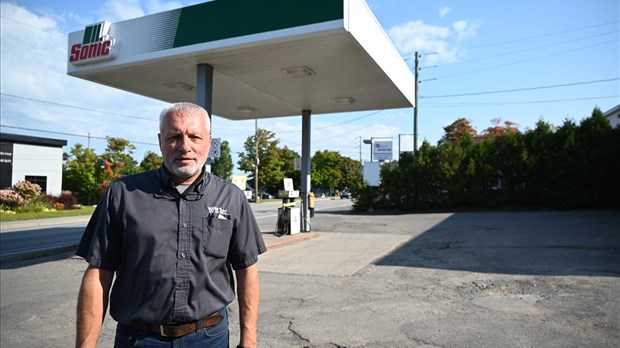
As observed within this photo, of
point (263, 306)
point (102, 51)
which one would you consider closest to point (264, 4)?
point (102, 51)

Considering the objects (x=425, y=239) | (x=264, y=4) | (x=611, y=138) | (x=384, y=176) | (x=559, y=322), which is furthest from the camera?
(x=384, y=176)

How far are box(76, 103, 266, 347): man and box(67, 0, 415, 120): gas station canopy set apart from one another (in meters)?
5.96

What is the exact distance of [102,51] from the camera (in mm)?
9500

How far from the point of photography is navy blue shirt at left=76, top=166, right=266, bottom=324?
206cm

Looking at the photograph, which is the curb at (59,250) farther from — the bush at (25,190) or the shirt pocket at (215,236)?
the bush at (25,190)

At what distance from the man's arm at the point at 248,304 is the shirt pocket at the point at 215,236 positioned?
0.74 feet

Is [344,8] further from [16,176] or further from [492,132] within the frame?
[492,132]

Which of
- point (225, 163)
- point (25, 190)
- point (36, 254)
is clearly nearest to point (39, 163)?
point (25, 190)

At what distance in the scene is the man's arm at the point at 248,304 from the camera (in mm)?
2301

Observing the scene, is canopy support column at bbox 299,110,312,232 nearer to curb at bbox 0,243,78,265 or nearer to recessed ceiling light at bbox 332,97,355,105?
recessed ceiling light at bbox 332,97,355,105

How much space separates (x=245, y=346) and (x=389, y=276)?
587cm

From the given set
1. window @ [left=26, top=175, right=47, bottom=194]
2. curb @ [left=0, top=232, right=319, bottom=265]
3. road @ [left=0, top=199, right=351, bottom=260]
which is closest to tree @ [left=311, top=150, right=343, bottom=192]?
window @ [left=26, top=175, right=47, bottom=194]

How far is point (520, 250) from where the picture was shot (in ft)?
32.8

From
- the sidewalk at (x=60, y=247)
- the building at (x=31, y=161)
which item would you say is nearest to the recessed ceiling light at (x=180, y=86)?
the sidewalk at (x=60, y=247)
